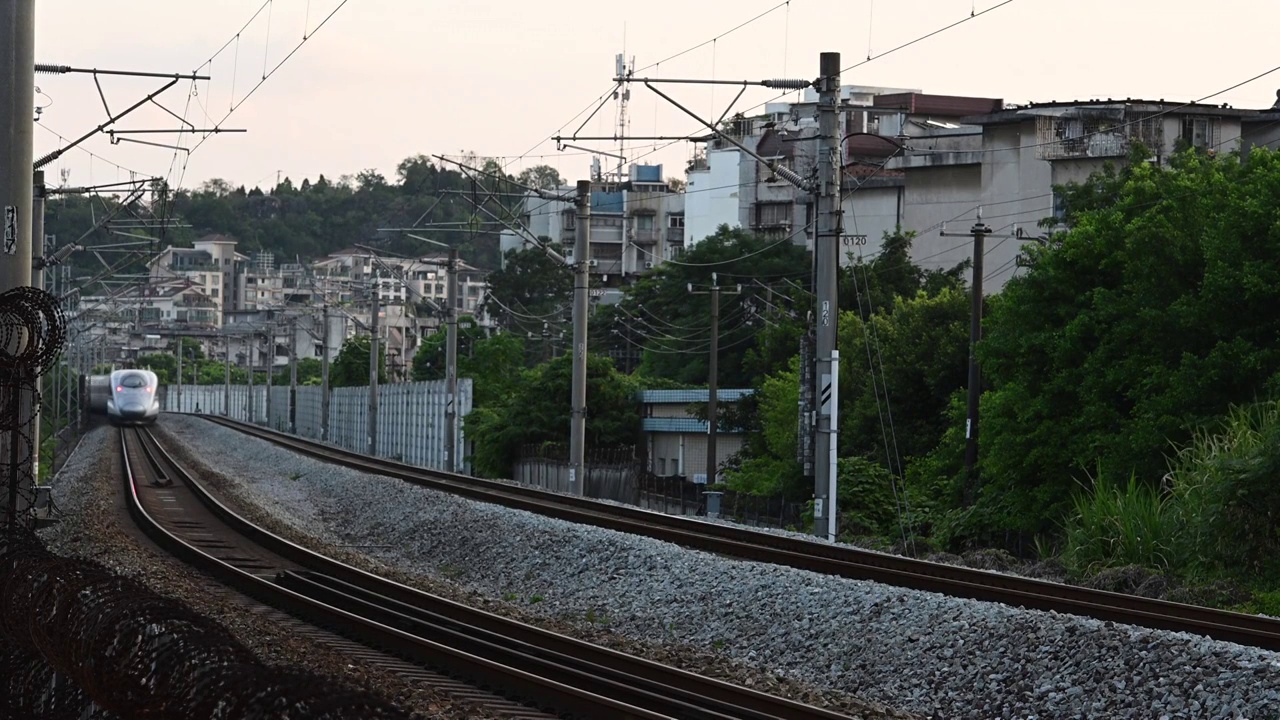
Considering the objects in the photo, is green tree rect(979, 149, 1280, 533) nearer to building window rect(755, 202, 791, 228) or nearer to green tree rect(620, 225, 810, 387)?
green tree rect(620, 225, 810, 387)

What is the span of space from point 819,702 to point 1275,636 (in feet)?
12.9

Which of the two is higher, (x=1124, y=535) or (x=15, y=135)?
(x=15, y=135)

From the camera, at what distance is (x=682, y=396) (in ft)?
199

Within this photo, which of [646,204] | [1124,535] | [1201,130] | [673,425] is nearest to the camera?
[1124,535]

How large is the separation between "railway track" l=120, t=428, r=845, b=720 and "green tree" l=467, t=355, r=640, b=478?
32768 mm

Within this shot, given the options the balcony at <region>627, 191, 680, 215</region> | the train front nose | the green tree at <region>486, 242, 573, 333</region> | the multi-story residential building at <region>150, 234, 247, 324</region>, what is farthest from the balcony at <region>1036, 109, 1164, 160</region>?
the multi-story residential building at <region>150, 234, 247, 324</region>

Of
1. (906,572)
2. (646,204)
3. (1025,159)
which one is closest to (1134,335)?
(906,572)

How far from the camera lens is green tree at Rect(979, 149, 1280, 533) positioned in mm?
28125

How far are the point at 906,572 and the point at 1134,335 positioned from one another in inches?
521

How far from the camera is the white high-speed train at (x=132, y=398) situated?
91250 mm

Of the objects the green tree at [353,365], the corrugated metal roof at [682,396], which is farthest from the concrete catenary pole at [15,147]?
the green tree at [353,365]

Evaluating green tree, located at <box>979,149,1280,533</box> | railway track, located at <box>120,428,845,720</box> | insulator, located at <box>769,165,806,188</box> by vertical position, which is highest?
insulator, located at <box>769,165,806,188</box>

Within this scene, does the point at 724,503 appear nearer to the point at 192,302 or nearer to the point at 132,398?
the point at 132,398

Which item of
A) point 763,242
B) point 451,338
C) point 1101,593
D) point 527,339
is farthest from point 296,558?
point 527,339
